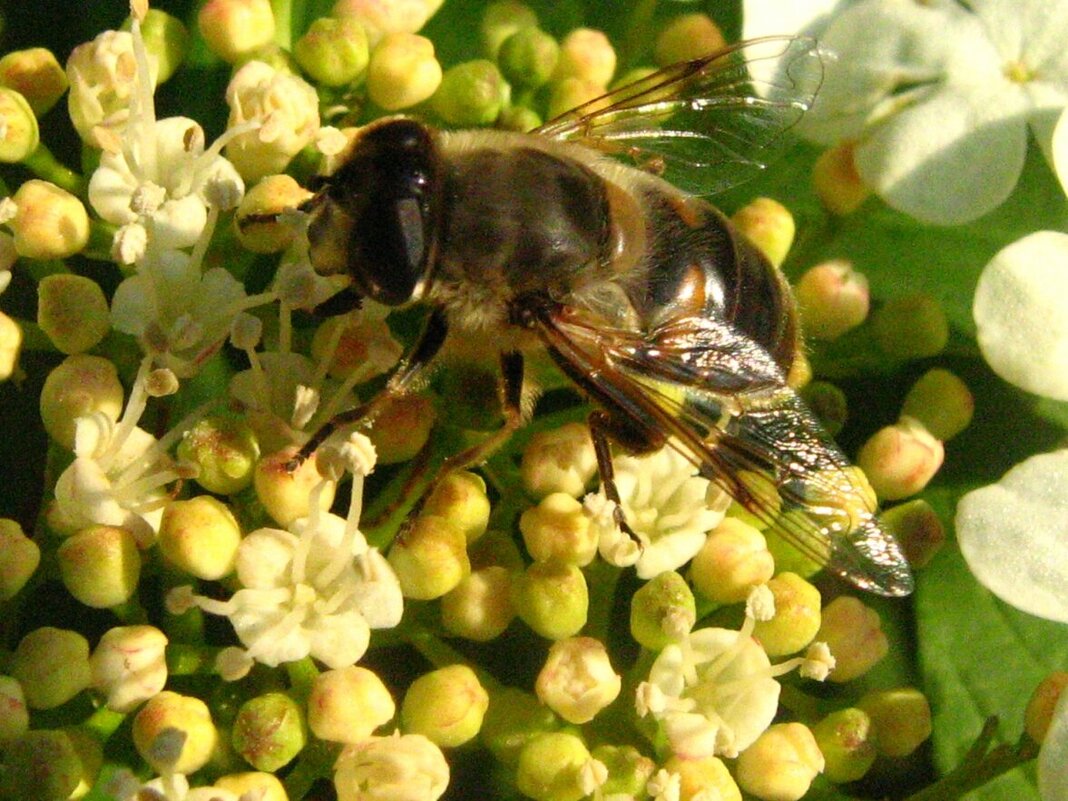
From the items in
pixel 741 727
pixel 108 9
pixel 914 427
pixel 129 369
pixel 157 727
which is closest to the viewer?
pixel 157 727

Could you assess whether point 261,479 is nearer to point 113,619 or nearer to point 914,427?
point 113,619

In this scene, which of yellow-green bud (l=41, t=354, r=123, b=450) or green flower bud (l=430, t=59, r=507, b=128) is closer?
yellow-green bud (l=41, t=354, r=123, b=450)

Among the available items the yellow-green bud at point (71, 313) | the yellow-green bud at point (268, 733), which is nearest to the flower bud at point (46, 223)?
the yellow-green bud at point (71, 313)

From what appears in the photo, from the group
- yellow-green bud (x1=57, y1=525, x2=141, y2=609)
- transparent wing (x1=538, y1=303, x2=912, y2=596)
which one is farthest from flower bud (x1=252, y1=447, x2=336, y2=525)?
transparent wing (x1=538, y1=303, x2=912, y2=596)

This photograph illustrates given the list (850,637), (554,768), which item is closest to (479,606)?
(554,768)

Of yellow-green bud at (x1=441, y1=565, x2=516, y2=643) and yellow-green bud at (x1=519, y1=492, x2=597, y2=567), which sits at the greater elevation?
yellow-green bud at (x1=519, y1=492, x2=597, y2=567)

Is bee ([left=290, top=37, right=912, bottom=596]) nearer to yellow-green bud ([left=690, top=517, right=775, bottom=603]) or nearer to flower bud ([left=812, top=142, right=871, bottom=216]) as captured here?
yellow-green bud ([left=690, top=517, right=775, bottom=603])

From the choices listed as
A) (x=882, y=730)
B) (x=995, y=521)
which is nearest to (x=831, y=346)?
(x=995, y=521)
